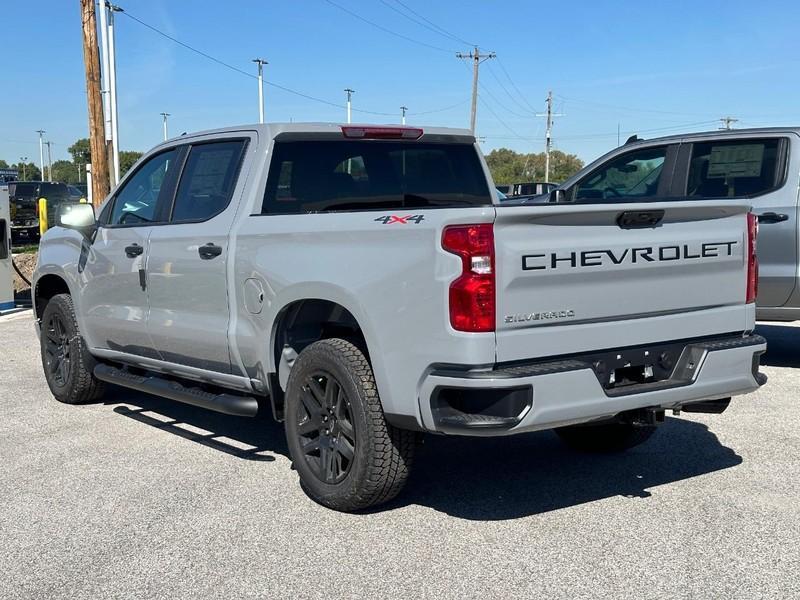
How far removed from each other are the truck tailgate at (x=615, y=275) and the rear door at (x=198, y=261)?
1955 mm

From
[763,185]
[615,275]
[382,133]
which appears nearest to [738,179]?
[763,185]

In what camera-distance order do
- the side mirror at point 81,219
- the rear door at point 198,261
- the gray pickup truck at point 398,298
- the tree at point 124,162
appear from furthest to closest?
the tree at point 124,162, the side mirror at point 81,219, the rear door at point 198,261, the gray pickup truck at point 398,298

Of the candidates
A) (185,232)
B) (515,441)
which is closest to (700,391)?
(515,441)

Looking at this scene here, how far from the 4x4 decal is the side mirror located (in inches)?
120

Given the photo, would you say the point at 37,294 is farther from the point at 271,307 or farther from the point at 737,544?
the point at 737,544

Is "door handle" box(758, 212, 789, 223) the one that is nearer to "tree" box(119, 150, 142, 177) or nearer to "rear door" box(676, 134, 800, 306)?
"rear door" box(676, 134, 800, 306)

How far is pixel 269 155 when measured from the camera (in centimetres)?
542

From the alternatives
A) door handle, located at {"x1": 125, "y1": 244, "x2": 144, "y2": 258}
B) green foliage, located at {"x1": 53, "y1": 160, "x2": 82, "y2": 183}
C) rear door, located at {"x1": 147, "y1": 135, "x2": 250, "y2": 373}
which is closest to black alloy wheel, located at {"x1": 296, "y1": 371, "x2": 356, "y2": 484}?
rear door, located at {"x1": 147, "y1": 135, "x2": 250, "y2": 373}

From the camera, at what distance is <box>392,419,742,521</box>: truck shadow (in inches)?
193

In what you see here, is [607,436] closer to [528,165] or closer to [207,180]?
[207,180]

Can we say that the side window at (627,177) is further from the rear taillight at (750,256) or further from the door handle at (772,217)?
the rear taillight at (750,256)

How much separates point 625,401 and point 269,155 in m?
2.45

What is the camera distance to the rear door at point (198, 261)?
5.40 metres

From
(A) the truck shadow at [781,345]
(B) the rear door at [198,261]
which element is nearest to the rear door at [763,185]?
(A) the truck shadow at [781,345]
